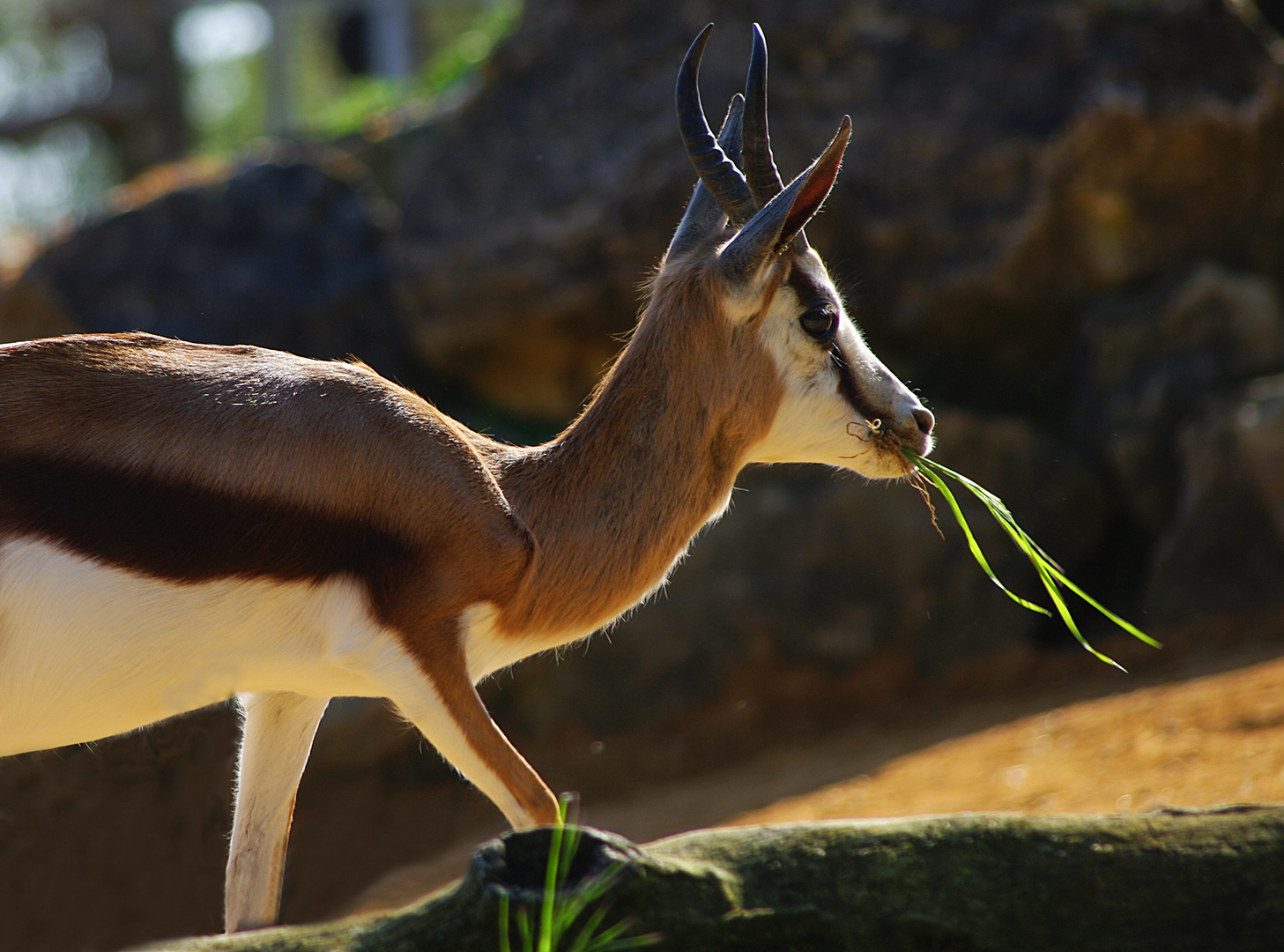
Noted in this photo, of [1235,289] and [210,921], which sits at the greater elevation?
[1235,289]

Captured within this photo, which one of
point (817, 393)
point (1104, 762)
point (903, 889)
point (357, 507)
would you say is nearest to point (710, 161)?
point (817, 393)

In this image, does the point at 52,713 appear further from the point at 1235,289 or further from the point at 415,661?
the point at 1235,289

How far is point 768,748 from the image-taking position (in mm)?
9016

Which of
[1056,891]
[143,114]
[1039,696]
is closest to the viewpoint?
[1056,891]

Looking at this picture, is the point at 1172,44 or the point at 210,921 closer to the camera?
the point at 210,921

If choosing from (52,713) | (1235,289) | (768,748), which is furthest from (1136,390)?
(52,713)

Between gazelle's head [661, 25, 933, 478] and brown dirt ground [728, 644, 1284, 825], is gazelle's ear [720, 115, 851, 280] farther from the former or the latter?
brown dirt ground [728, 644, 1284, 825]

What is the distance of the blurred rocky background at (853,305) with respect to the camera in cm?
872

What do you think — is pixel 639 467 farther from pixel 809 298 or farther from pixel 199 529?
pixel 199 529

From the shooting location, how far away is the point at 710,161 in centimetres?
439

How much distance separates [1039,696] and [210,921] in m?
5.48

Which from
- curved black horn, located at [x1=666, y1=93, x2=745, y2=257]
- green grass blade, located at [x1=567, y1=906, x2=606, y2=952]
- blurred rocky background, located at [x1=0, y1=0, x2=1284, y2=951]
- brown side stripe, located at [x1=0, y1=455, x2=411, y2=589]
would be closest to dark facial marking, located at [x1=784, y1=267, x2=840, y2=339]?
curved black horn, located at [x1=666, y1=93, x2=745, y2=257]

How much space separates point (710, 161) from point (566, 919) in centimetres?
271

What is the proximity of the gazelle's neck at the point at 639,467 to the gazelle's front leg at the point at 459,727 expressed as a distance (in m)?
0.32
